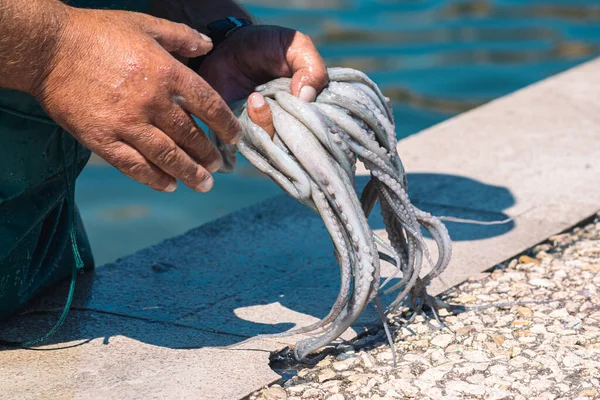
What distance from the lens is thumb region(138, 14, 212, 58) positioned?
2.60 metres

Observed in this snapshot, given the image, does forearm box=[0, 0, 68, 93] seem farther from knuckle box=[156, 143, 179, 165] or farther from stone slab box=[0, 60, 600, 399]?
stone slab box=[0, 60, 600, 399]

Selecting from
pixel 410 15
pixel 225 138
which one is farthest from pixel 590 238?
pixel 410 15

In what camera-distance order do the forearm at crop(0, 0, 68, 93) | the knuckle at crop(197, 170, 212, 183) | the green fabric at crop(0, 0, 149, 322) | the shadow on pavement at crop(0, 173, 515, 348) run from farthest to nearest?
the shadow on pavement at crop(0, 173, 515, 348)
the green fabric at crop(0, 0, 149, 322)
the knuckle at crop(197, 170, 212, 183)
the forearm at crop(0, 0, 68, 93)

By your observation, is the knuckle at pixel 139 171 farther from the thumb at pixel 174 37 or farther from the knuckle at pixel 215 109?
the thumb at pixel 174 37

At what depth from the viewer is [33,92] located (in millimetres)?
2555

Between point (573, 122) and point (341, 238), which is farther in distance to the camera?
point (573, 122)

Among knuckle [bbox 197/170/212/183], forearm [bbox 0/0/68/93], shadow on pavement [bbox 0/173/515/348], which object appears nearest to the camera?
forearm [bbox 0/0/68/93]

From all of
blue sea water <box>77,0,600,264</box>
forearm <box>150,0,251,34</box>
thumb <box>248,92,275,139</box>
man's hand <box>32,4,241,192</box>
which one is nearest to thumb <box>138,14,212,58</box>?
man's hand <box>32,4,241,192</box>

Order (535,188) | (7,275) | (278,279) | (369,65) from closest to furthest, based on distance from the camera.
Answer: (7,275)
(278,279)
(535,188)
(369,65)

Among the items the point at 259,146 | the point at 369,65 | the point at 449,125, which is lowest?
the point at 369,65

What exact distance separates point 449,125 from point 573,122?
60cm

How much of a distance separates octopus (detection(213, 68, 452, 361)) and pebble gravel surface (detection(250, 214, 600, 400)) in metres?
0.13

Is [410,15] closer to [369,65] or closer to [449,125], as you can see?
[369,65]

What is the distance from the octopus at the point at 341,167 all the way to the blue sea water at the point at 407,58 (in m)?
3.08
